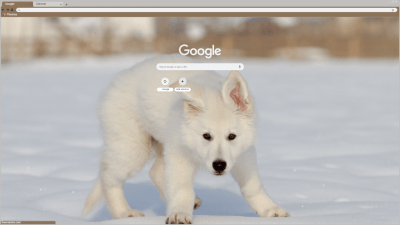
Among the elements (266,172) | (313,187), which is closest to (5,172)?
(266,172)

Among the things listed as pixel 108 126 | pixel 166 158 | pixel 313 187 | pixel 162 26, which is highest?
pixel 162 26

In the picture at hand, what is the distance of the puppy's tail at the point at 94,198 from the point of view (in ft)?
14.8

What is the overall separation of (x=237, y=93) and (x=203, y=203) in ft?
5.84

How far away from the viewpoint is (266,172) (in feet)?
19.2

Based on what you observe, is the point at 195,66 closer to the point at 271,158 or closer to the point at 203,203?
the point at 203,203

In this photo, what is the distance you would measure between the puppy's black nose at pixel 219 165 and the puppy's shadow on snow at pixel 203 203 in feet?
4.65

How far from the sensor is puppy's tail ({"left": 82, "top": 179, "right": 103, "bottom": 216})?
14.8 feet

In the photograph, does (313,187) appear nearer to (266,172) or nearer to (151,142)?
(266,172)

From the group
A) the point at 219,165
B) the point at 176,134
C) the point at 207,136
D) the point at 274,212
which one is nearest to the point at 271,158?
the point at 274,212

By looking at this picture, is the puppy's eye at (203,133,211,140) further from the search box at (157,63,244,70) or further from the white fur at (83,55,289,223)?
the search box at (157,63,244,70)

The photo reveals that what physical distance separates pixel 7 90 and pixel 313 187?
40.3ft

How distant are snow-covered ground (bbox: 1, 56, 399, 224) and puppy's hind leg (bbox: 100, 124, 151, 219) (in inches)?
9.2

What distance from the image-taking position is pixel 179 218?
131 inches

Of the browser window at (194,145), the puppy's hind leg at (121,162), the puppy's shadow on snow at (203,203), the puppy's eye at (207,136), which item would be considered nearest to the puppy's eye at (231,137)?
the browser window at (194,145)
